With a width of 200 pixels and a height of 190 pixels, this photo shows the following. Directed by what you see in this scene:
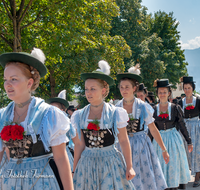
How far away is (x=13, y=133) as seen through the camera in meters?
2.13

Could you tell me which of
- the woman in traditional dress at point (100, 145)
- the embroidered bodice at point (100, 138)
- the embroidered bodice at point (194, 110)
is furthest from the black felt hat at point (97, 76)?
the embroidered bodice at point (194, 110)

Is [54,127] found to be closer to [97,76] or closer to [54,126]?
[54,126]

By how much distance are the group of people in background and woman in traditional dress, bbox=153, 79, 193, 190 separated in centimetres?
2

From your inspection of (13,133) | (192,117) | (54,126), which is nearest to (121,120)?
(54,126)

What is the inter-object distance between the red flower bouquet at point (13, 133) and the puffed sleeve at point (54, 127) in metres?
0.21

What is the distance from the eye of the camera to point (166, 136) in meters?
5.47

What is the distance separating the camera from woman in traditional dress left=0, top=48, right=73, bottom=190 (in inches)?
83.6

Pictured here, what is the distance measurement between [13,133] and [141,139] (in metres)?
2.77

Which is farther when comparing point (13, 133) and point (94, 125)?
point (94, 125)

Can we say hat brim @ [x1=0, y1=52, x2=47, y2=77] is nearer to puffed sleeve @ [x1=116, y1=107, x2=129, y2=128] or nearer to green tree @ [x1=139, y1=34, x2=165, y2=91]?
puffed sleeve @ [x1=116, y1=107, x2=129, y2=128]

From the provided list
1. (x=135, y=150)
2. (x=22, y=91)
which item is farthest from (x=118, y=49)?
(x=22, y=91)

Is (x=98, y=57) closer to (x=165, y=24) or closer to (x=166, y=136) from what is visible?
(x=166, y=136)

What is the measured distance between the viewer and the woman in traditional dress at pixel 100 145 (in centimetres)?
309

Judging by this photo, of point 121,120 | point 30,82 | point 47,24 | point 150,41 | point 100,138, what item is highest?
point 150,41
